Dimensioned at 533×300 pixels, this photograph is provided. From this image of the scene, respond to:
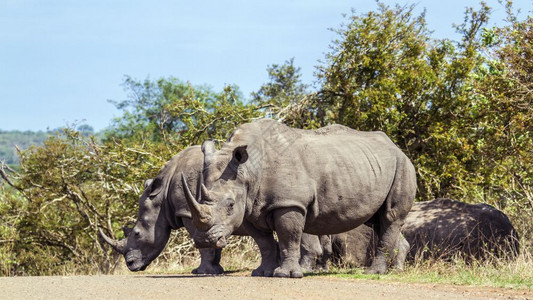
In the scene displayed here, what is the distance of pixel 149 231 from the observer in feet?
39.0

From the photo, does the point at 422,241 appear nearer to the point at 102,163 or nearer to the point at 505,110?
the point at 505,110

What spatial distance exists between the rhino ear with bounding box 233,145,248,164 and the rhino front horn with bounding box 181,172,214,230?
88cm

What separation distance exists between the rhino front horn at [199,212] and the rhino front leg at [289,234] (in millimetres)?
1053

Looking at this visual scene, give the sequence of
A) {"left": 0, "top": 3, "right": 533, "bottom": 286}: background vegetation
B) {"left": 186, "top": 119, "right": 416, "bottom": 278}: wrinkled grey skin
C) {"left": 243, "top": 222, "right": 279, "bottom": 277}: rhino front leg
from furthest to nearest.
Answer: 1. {"left": 0, "top": 3, "right": 533, "bottom": 286}: background vegetation
2. {"left": 243, "top": 222, "right": 279, "bottom": 277}: rhino front leg
3. {"left": 186, "top": 119, "right": 416, "bottom": 278}: wrinkled grey skin

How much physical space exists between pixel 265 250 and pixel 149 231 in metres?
2.10

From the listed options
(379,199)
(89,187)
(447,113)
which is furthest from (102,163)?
(379,199)

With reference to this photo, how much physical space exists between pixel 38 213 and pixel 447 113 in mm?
9883

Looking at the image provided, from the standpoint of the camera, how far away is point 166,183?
11969mm

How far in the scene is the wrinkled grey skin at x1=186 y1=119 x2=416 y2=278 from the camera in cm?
993

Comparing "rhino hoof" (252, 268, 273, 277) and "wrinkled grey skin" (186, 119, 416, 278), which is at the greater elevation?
"wrinkled grey skin" (186, 119, 416, 278)

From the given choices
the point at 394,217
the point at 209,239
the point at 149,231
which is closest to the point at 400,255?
the point at 394,217

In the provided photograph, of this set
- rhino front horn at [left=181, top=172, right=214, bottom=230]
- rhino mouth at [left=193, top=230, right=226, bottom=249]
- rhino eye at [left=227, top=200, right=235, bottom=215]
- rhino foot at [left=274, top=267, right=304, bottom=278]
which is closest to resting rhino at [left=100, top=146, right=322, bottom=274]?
rhino foot at [left=274, top=267, right=304, bottom=278]

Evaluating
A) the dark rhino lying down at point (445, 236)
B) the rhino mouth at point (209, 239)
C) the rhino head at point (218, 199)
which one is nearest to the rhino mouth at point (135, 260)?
the rhino head at point (218, 199)

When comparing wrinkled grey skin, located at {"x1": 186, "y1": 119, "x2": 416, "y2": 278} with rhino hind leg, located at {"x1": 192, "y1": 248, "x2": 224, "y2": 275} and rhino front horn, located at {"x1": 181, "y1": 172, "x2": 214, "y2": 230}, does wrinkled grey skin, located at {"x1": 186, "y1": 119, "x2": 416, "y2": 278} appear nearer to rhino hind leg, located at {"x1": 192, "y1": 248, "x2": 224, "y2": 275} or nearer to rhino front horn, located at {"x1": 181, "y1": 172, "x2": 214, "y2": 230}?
rhino front horn, located at {"x1": 181, "y1": 172, "x2": 214, "y2": 230}
